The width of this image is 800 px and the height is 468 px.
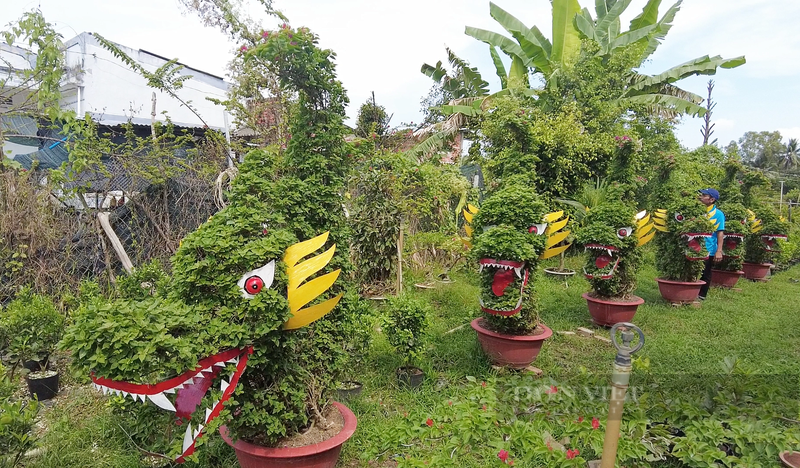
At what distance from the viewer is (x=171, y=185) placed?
5836 mm

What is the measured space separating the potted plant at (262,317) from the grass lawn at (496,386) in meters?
0.64

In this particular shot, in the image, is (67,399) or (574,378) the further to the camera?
(574,378)

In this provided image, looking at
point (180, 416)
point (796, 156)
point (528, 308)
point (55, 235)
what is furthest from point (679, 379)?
point (796, 156)

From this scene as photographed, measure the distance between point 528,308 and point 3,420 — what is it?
3.87 metres

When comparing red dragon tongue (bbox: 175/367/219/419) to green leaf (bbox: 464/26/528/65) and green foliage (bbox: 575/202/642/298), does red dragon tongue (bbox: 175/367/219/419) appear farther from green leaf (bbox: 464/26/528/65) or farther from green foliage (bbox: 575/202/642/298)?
green leaf (bbox: 464/26/528/65)

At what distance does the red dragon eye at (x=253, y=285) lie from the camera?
2.41 meters

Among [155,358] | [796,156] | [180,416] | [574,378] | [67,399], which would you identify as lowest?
[67,399]

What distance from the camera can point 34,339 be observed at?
409 centimetres

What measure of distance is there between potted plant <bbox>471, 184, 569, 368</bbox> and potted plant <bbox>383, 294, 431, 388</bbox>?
2.22ft

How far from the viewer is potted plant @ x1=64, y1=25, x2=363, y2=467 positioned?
213 centimetres

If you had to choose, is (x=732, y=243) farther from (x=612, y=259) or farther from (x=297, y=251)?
(x=297, y=251)

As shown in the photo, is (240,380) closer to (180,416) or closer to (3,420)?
(180,416)

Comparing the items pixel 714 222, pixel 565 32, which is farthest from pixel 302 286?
pixel 565 32

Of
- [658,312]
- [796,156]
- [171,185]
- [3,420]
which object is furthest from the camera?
[796,156]
